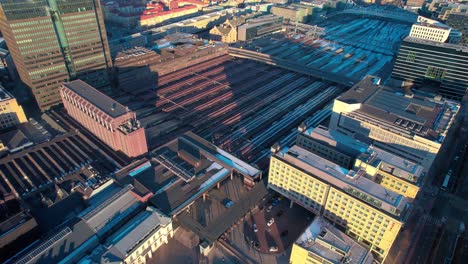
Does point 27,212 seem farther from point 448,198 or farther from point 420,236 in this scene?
point 448,198

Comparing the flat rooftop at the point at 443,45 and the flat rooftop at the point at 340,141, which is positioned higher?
the flat rooftop at the point at 443,45

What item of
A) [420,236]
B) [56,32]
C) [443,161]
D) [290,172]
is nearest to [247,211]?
[290,172]

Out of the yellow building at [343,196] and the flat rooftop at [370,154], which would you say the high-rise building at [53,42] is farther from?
the flat rooftop at [370,154]

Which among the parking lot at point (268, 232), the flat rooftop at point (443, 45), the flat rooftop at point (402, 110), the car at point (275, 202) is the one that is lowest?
the parking lot at point (268, 232)

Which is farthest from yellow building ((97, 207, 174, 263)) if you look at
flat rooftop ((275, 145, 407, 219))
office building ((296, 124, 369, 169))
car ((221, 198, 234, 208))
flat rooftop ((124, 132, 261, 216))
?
office building ((296, 124, 369, 169))

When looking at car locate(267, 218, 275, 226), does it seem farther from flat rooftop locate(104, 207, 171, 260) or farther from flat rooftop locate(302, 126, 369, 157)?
flat rooftop locate(302, 126, 369, 157)

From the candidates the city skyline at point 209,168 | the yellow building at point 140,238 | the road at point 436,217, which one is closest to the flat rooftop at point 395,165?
the city skyline at point 209,168
